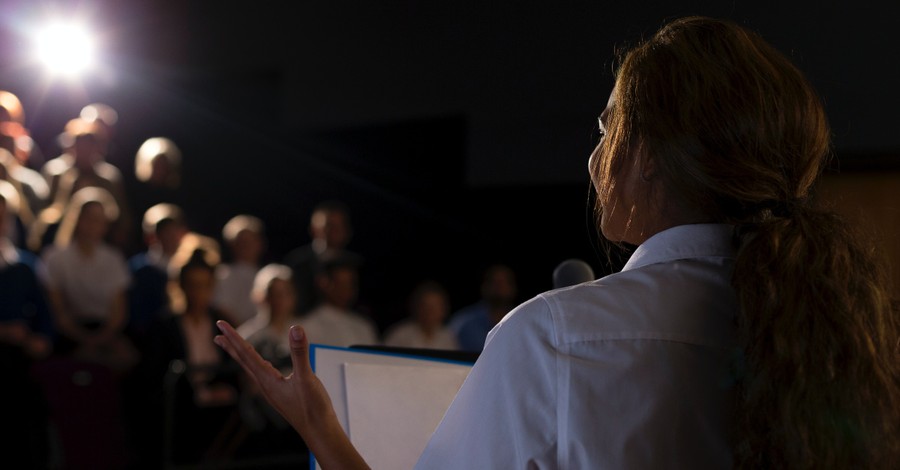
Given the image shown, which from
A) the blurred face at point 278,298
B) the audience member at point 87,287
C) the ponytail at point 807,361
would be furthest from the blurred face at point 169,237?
the ponytail at point 807,361

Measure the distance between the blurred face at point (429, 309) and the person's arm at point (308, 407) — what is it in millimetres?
3167

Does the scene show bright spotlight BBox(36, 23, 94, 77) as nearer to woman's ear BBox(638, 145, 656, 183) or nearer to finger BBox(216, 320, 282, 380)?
finger BBox(216, 320, 282, 380)

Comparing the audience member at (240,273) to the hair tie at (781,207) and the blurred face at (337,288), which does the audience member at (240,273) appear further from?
the hair tie at (781,207)

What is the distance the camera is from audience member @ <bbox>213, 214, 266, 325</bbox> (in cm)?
392

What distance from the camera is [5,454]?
3133 millimetres

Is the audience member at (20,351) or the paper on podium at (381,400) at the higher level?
the paper on podium at (381,400)

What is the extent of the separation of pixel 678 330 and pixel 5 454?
292cm

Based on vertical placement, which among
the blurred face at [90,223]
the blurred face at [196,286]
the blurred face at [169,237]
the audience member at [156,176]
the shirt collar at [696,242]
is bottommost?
the blurred face at [196,286]

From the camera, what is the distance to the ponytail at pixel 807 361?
26.6 inches

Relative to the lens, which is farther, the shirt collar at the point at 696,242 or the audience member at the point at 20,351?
the audience member at the point at 20,351

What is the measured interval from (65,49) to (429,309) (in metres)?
2.35

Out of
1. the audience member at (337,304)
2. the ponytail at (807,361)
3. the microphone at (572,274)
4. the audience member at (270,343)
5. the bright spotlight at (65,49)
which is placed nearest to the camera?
the ponytail at (807,361)

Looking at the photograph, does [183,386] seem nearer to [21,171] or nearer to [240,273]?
[240,273]

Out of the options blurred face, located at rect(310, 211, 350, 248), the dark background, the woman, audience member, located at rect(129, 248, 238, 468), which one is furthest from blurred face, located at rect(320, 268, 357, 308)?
the woman
